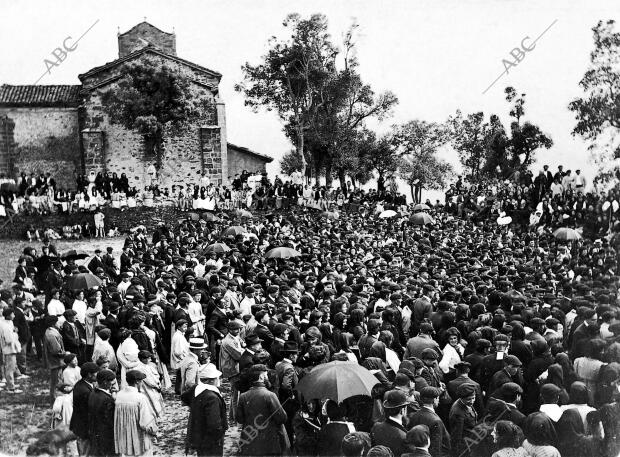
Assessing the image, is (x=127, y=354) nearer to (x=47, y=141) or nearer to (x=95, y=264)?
(x=95, y=264)

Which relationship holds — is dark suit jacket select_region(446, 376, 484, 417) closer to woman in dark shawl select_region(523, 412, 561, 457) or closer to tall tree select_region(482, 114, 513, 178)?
woman in dark shawl select_region(523, 412, 561, 457)

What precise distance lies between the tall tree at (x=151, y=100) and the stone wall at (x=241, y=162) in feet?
18.6

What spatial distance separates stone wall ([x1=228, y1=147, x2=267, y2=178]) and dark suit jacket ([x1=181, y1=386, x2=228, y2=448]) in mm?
33733

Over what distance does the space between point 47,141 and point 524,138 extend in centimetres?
2299

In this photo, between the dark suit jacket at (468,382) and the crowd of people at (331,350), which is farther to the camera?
the dark suit jacket at (468,382)

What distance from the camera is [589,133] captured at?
2006 cm

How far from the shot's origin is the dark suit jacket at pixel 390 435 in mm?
6879

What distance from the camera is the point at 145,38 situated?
1737 inches

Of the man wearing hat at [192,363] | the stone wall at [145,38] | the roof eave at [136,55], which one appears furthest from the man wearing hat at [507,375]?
the stone wall at [145,38]

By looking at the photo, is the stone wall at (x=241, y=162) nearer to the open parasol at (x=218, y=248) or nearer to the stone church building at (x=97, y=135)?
the stone church building at (x=97, y=135)

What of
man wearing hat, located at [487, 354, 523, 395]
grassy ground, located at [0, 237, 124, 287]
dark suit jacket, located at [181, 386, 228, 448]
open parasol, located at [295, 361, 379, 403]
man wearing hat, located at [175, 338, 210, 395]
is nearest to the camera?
open parasol, located at [295, 361, 379, 403]

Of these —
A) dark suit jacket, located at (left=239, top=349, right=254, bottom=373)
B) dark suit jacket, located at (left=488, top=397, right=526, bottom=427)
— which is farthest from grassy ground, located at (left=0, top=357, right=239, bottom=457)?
dark suit jacket, located at (left=488, top=397, right=526, bottom=427)

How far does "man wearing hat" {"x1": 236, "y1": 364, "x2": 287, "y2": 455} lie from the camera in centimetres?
806

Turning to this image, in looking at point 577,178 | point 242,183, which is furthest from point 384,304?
point 242,183
